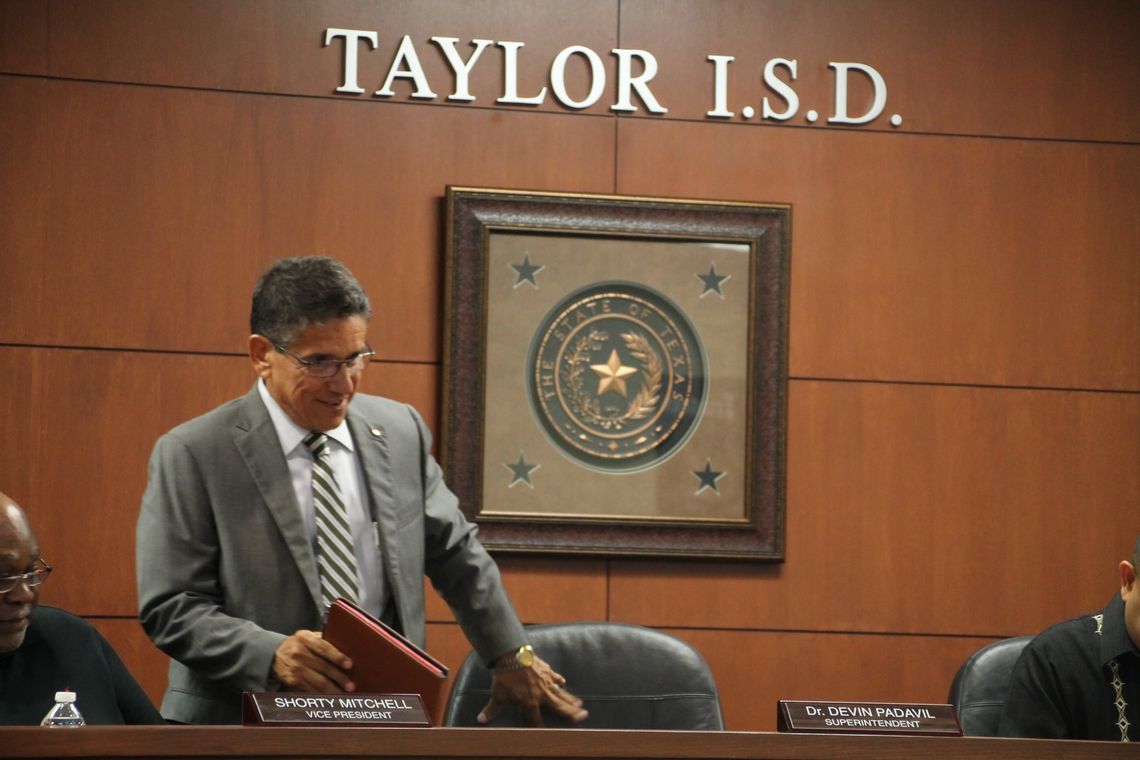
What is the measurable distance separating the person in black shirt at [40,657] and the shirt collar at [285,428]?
17.9 inches

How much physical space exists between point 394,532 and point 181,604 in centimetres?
40

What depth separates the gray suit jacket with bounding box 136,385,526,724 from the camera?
8.42 ft

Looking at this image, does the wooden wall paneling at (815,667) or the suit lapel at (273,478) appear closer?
the suit lapel at (273,478)

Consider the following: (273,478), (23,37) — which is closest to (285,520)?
(273,478)

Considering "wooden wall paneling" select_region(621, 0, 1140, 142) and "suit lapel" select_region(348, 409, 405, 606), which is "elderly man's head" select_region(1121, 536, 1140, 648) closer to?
"suit lapel" select_region(348, 409, 405, 606)

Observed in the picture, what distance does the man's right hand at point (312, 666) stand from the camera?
2.39 meters

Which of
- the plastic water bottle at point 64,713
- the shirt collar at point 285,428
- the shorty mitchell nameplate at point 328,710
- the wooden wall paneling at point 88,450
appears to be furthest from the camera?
the wooden wall paneling at point 88,450

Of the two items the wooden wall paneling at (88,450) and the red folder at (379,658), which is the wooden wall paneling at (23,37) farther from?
the red folder at (379,658)

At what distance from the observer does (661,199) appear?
161 inches

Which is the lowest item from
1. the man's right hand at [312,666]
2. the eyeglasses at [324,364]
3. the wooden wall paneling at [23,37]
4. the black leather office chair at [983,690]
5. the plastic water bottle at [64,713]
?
the black leather office chair at [983,690]

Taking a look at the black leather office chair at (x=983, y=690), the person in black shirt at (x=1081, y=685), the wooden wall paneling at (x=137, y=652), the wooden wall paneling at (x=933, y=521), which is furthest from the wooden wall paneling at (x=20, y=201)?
the person in black shirt at (x=1081, y=685)

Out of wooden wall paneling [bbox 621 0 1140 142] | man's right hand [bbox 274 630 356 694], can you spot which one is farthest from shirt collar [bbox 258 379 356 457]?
wooden wall paneling [bbox 621 0 1140 142]

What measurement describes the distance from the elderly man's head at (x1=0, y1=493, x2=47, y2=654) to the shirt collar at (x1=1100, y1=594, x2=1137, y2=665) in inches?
71.5

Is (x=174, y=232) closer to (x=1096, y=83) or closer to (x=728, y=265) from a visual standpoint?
(x=728, y=265)
